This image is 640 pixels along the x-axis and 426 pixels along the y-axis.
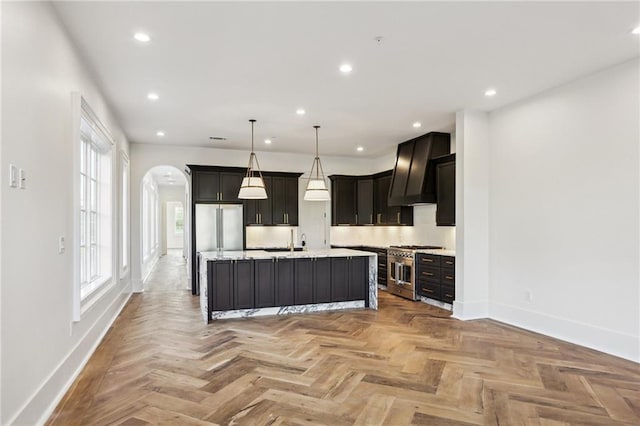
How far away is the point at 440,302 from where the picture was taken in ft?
20.3

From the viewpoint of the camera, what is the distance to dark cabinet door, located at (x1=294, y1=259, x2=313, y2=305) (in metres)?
5.77

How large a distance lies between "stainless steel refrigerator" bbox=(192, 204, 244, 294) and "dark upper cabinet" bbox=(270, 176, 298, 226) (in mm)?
810

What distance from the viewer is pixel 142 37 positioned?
3352 mm

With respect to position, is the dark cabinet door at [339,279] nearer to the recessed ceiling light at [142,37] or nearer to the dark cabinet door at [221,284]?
the dark cabinet door at [221,284]

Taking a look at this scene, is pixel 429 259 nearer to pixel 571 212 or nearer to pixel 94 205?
pixel 571 212

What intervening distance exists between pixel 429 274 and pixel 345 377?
3.39 meters

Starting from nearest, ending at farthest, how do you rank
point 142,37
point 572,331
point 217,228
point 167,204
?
point 142,37 < point 572,331 < point 217,228 < point 167,204

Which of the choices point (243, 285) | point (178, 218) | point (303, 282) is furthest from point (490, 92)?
point (178, 218)

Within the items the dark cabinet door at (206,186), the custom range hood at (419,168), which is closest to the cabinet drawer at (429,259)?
the custom range hood at (419,168)

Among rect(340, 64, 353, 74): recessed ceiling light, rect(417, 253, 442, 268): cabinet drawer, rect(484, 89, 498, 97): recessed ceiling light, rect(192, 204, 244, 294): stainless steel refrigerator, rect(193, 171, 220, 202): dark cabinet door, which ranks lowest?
rect(417, 253, 442, 268): cabinet drawer

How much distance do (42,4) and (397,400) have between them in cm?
378

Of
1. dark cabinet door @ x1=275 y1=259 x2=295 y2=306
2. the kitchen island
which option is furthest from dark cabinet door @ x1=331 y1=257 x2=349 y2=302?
dark cabinet door @ x1=275 y1=259 x2=295 y2=306

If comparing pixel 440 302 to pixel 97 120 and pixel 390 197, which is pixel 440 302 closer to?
pixel 390 197

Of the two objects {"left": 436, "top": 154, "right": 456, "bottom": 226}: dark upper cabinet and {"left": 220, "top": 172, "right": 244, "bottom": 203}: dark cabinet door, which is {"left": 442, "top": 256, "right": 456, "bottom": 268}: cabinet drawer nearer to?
{"left": 436, "top": 154, "right": 456, "bottom": 226}: dark upper cabinet
